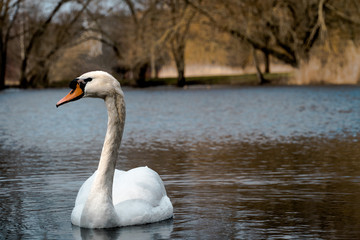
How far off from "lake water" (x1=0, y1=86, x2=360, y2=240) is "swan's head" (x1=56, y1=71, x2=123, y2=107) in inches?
51.6

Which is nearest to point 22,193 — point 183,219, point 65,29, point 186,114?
point 183,219

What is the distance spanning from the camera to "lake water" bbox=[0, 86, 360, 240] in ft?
25.6

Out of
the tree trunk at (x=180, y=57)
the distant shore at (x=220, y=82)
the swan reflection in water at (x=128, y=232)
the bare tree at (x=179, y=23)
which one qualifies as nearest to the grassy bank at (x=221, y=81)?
the distant shore at (x=220, y=82)

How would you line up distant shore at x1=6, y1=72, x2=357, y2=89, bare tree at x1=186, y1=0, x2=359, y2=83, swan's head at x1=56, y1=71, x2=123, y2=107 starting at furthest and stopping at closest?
1. distant shore at x1=6, y1=72, x2=357, y2=89
2. bare tree at x1=186, y1=0, x2=359, y2=83
3. swan's head at x1=56, y1=71, x2=123, y2=107

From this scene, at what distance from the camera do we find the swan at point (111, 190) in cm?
760

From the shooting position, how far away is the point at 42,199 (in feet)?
31.7

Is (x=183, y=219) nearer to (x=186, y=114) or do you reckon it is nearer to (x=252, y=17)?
(x=186, y=114)

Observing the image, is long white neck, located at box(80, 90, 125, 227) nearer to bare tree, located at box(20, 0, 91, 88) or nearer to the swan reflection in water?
the swan reflection in water

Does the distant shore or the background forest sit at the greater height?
the background forest

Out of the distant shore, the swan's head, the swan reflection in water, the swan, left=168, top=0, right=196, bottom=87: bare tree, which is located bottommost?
the distant shore

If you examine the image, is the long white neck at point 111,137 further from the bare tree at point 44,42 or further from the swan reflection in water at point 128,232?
the bare tree at point 44,42

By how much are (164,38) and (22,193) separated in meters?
40.8

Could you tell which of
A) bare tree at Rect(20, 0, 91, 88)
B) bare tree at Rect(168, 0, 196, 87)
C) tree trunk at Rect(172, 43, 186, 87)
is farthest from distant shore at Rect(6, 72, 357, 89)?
bare tree at Rect(168, 0, 196, 87)

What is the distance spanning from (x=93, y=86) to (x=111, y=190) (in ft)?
3.34
